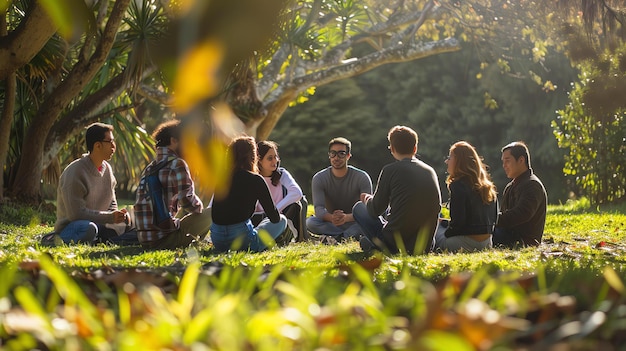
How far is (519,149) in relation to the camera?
8.96m

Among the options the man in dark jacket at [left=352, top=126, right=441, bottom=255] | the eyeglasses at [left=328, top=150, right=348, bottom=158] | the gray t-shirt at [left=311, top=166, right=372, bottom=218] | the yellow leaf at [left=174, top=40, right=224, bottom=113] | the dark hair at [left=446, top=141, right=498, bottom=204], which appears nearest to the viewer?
the man in dark jacket at [left=352, top=126, right=441, bottom=255]

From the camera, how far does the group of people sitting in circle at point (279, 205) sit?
816 cm

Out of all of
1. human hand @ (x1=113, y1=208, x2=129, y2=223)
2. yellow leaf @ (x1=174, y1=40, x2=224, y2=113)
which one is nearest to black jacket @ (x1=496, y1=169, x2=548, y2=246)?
human hand @ (x1=113, y1=208, x2=129, y2=223)

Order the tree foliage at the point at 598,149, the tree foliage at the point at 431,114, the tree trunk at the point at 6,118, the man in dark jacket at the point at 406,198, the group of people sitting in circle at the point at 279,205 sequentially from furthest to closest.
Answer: the tree foliage at the point at 431,114 → the tree foliage at the point at 598,149 → the tree trunk at the point at 6,118 → the group of people sitting in circle at the point at 279,205 → the man in dark jacket at the point at 406,198

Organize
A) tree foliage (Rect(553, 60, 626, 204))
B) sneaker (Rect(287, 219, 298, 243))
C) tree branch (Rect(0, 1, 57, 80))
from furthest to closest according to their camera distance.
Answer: tree foliage (Rect(553, 60, 626, 204)) → sneaker (Rect(287, 219, 298, 243)) → tree branch (Rect(0, 1, 57, 80))

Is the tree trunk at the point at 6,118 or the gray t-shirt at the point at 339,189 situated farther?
the tree trunk at the point at 6,118

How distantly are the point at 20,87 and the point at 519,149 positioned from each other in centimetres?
1077

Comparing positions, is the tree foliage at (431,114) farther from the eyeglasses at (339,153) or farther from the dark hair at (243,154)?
the dark hair at (243,154)

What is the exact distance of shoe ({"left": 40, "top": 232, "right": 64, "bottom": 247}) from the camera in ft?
31.4

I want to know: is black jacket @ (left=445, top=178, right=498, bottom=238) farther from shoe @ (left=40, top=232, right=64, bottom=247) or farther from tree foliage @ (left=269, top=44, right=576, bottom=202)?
tree foliage @ (left=269, top=44, right=576, bottom=202)

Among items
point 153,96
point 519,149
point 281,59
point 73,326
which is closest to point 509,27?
point 281,59

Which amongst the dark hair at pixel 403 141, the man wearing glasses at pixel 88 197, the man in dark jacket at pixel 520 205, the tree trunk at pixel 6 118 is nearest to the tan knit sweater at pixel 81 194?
the man wearing glasses at pixel 88 197

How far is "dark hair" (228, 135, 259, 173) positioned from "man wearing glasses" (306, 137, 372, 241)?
2.60 m

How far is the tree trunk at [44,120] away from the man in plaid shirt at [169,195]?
5.71 metres
